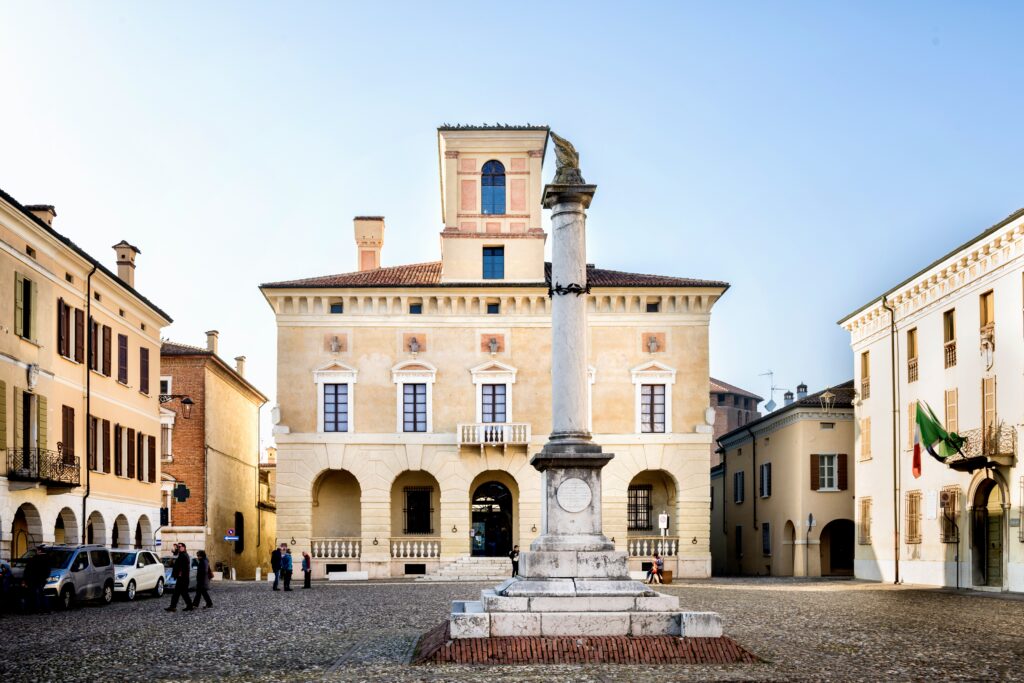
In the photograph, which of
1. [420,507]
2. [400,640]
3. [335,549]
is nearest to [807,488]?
[420,507]

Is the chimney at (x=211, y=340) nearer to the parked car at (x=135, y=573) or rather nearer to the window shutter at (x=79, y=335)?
the window shutter at (x=79, y=335)

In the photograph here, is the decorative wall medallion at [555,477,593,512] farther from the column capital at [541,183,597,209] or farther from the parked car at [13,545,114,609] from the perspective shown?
the parked car at [13,545,114,609]

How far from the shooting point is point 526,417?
48281 mm

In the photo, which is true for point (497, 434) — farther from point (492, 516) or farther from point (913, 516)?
point (913, 516)

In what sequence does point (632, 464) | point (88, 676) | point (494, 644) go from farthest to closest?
point (632, 464)
point (494, 644)
point (88, 676)

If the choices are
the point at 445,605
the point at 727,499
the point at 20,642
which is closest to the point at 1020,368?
the point at 445,605

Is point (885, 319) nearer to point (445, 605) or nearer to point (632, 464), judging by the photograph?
point (632, 464)

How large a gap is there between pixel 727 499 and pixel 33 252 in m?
39.3

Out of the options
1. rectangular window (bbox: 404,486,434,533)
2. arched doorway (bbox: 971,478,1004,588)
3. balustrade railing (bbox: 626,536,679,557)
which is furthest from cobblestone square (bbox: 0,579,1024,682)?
rectangular window (bbox: 404,486,434,533)

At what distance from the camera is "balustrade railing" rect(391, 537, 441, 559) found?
47438 millimetres

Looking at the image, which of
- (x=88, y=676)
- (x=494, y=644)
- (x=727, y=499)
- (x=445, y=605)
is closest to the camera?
(x=88, y=676)

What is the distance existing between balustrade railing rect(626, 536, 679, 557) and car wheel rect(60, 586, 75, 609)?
A: 2424 cm

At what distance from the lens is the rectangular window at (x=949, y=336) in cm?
3647

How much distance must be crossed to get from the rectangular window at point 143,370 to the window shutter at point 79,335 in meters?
6.39
